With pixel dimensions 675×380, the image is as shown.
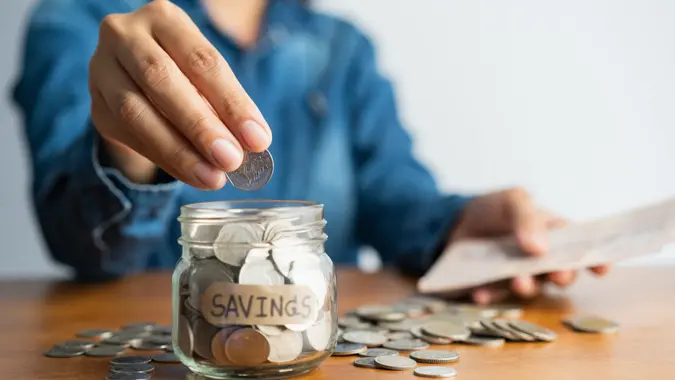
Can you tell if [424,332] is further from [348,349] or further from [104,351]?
[104,351]

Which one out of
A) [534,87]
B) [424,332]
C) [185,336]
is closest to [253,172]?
[185,336]

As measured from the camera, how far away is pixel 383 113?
1.67 meters

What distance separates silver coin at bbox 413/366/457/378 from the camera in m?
0.58

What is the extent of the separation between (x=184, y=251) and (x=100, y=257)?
618 millimetres

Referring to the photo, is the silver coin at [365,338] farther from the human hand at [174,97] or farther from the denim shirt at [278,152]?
the denim shirt at [278,152]

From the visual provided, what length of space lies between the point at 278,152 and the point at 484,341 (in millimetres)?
907

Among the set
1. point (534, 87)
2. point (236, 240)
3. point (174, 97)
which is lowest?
point (236, 240)

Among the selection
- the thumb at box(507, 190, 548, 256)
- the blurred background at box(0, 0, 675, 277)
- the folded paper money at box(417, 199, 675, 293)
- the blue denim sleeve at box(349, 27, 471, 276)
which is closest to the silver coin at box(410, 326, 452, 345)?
the folded paper money at box(417, 199, 675, 293)

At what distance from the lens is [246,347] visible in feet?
1.69

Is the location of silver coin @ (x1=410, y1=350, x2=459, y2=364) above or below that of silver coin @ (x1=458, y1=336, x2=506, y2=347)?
below

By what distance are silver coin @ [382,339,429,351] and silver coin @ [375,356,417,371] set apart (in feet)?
0.15

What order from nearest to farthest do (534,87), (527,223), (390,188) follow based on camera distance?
(527,223)
(390,188)
(534,87)

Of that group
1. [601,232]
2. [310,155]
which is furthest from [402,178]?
[601,232]

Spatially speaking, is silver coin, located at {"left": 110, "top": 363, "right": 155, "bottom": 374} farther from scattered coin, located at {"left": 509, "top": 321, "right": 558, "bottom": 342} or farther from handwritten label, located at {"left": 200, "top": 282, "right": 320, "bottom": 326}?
scattered coin, located at {"left": 509, "top": 321, "right": 558, "bottom": 342}
